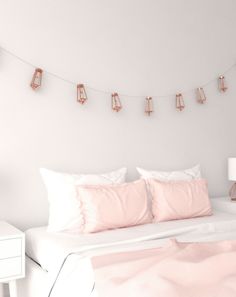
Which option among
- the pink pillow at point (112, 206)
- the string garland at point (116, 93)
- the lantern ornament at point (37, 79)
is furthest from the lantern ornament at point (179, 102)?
the lantern ornament at point (37, 79)

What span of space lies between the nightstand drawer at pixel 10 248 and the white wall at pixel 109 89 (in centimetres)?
51

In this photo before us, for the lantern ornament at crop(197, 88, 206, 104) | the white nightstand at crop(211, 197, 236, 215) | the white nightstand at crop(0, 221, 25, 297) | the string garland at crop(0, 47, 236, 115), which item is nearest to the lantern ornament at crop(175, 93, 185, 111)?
the string garland at crop(0, 47, 236, 115)

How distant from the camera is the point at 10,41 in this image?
107 inches

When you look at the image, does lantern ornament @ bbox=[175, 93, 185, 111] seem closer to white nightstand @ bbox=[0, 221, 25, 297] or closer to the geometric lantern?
the geometric lantern

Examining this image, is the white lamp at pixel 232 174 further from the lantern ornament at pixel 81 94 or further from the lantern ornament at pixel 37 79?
the lantern ornament at pixel 37 79

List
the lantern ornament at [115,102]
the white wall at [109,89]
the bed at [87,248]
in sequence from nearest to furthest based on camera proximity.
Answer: the bed at [87,248], the white wall at [109,89], the lantern ornament at [115,102]

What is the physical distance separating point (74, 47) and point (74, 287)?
5.86ft

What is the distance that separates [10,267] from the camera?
224cm

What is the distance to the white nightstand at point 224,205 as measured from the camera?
333 cm

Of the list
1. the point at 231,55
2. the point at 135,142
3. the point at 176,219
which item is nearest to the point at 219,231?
the point at 176,219

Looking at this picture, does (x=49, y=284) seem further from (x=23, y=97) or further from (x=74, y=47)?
(x=74, y=47)

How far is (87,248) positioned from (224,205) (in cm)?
167

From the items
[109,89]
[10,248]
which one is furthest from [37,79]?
[10,248]

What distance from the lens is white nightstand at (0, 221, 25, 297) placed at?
2215 millimetres
